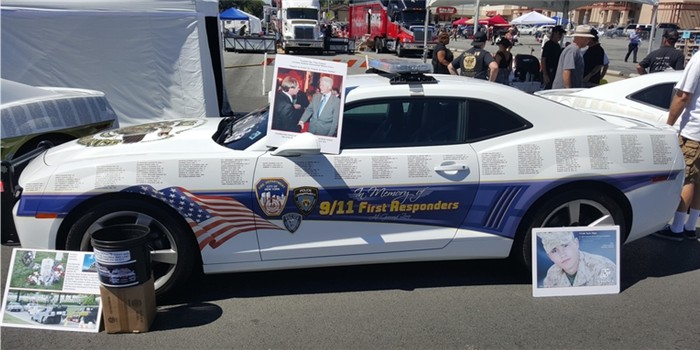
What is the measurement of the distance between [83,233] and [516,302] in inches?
116

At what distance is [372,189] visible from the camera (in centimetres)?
351

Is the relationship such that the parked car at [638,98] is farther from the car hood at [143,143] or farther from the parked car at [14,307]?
the parked car at [14,307]

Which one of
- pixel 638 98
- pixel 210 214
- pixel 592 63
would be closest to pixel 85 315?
pixel 210 214

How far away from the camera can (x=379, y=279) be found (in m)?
3.97

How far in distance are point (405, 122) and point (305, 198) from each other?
3.07 feet

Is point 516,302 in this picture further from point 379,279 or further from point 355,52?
point 355,52

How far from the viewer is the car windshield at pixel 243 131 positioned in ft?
11.8

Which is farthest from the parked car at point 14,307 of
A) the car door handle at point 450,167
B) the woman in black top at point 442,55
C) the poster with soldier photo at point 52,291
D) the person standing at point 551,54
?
the person standing at point 551,54

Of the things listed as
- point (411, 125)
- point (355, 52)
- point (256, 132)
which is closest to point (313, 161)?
point (256, 132)

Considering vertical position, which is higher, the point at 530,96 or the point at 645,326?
the point at 530,96

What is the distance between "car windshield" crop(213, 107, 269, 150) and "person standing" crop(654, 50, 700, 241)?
3640 mm

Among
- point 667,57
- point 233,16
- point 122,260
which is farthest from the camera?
point 233,16

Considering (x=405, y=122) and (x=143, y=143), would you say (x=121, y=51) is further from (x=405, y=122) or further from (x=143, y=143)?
(x=405, y=122)

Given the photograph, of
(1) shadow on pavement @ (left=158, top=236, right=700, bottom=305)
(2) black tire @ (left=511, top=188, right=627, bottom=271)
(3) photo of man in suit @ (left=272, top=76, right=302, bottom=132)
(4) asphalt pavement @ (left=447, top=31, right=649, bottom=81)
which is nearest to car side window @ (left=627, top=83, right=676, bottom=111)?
(1) shadow on pavement @ (left=158, top=236, right=700, bottom=305)
